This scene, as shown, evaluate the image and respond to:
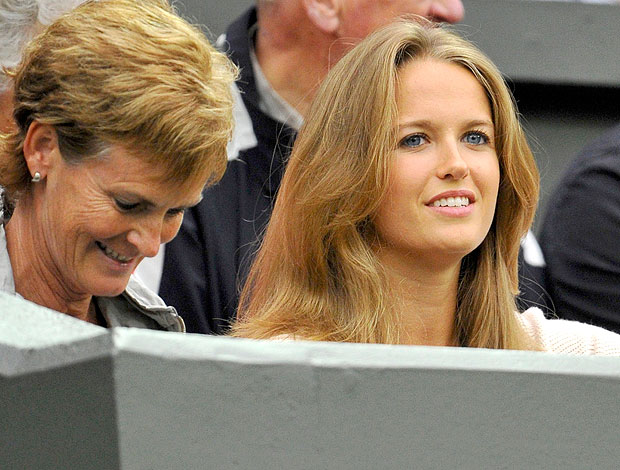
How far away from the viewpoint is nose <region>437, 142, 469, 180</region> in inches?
84.7

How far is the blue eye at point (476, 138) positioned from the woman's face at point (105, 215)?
517 mm

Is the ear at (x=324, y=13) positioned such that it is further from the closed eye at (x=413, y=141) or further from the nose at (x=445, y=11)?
the closed eye at (x=413, y=141)

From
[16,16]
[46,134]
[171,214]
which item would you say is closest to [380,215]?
[171,214]

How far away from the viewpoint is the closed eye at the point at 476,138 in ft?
7.40

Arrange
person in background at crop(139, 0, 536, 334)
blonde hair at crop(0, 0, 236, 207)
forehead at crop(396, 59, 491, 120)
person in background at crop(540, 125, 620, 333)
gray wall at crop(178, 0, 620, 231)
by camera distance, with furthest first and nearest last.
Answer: gray wall at crop(178, 0, 620, 231) < person in background at crop(540, 125, 620, 333) < person in background at crop(139, 0, 536, 334) < forehead at crop(396, 59, 491, 120) < blonde hair at crop(0, 0, 236, 207)

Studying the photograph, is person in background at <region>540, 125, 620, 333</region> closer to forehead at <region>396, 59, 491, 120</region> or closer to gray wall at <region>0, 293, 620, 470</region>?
forehead at <region>396, 59, 491, 120</region>

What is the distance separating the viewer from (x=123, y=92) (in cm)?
200

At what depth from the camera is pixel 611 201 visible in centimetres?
313

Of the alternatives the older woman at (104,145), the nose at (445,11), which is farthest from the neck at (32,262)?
the nose at (445,11)

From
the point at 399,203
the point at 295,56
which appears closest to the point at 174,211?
the point at 399,203

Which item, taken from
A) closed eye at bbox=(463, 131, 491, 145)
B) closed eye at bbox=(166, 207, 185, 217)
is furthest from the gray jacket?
closed eye at bbox=(463, 131, 491, 145)

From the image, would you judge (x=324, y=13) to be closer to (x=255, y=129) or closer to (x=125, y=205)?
(x=255, y=129)

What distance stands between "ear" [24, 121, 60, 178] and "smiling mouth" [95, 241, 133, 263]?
0.53 feet

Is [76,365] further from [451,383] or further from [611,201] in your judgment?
[611,201]
